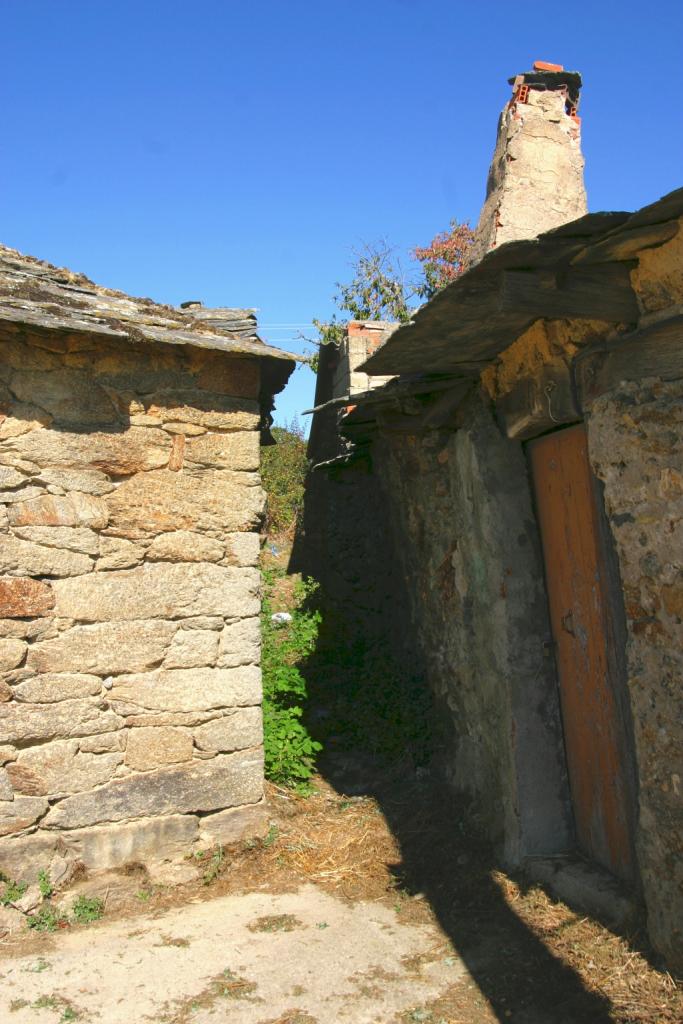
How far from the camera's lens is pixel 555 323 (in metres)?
3.70

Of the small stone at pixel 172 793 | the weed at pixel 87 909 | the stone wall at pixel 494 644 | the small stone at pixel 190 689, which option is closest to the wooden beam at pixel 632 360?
the stone wall at pixel 494 644

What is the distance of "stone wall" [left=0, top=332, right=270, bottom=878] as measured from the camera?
405 centimetres

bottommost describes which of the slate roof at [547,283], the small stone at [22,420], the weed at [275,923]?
the weed at [275,923]

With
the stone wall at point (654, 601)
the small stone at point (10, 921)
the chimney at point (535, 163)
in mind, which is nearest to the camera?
the stone wall at point (654, 601)

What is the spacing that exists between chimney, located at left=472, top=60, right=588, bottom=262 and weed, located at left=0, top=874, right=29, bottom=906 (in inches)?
168

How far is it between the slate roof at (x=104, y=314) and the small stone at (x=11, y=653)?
1558mm

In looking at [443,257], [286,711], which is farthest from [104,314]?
[443,257]

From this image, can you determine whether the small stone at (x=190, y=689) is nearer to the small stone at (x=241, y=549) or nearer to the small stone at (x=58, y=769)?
the small stone at (x=58, y=769)

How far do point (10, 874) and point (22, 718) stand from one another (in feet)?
2.40

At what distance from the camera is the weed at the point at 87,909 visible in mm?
3969

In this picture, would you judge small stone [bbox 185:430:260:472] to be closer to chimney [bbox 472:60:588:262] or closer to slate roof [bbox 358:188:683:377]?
slate roof [bbox 358:188:683:377]

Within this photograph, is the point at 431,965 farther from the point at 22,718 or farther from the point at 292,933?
the point at 22,718

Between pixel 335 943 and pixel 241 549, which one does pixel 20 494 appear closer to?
pixel 241 549

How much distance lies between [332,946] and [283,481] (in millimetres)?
7385
